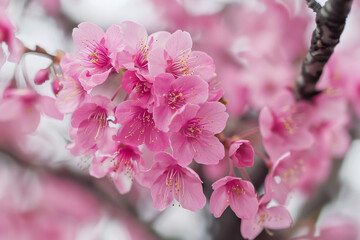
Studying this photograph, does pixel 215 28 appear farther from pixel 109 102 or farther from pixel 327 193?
pixel 109 102

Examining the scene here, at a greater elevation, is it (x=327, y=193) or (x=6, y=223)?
(x=327, y=193)

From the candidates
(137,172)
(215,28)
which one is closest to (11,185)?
(215,28)

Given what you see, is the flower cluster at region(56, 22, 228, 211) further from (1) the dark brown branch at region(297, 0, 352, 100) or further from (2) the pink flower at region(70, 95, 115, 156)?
(1) the dark brown branch at region(297, 0, 352, 100)

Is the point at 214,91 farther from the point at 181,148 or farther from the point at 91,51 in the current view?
the point at 91,51

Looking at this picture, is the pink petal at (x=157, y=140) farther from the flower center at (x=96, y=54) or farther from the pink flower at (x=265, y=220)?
the pink flower at (x=265, y=220)

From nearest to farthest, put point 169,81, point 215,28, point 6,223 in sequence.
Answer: point 169,81 → point 6,223 → point 215,28
